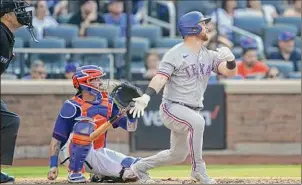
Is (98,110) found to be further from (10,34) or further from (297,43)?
(297,43)

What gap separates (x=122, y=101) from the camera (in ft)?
30.8

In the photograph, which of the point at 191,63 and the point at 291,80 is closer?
the point at 191,63

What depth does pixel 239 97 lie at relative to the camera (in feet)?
53.6

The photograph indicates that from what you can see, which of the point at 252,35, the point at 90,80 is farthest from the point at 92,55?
the point at 90,80

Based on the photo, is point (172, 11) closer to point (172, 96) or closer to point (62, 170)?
point (62, 170)

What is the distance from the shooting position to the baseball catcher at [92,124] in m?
9.36

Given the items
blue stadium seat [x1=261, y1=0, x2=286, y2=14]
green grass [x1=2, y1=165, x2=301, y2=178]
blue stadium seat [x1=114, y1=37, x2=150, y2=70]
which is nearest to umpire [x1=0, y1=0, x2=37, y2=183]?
green grass [x1=2, y1=165, x2=301, y2=178]

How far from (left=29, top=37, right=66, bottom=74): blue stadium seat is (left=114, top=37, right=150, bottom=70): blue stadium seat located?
3.04 feet

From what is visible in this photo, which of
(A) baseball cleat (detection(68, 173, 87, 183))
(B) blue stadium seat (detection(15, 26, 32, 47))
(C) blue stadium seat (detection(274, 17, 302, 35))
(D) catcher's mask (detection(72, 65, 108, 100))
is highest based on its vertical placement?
(C) blue stadium seat (detection(274, 17, 302, 35))

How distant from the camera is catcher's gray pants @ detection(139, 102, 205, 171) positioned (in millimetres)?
9211

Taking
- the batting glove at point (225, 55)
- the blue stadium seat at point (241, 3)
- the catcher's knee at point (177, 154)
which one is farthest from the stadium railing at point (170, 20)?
the catcher's knee at point (177, 154)

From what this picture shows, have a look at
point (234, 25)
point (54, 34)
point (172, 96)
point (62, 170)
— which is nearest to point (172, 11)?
point (234, 25)

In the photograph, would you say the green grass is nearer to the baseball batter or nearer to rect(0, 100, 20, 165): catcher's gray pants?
the baseball batter

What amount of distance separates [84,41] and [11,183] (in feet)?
24.5
